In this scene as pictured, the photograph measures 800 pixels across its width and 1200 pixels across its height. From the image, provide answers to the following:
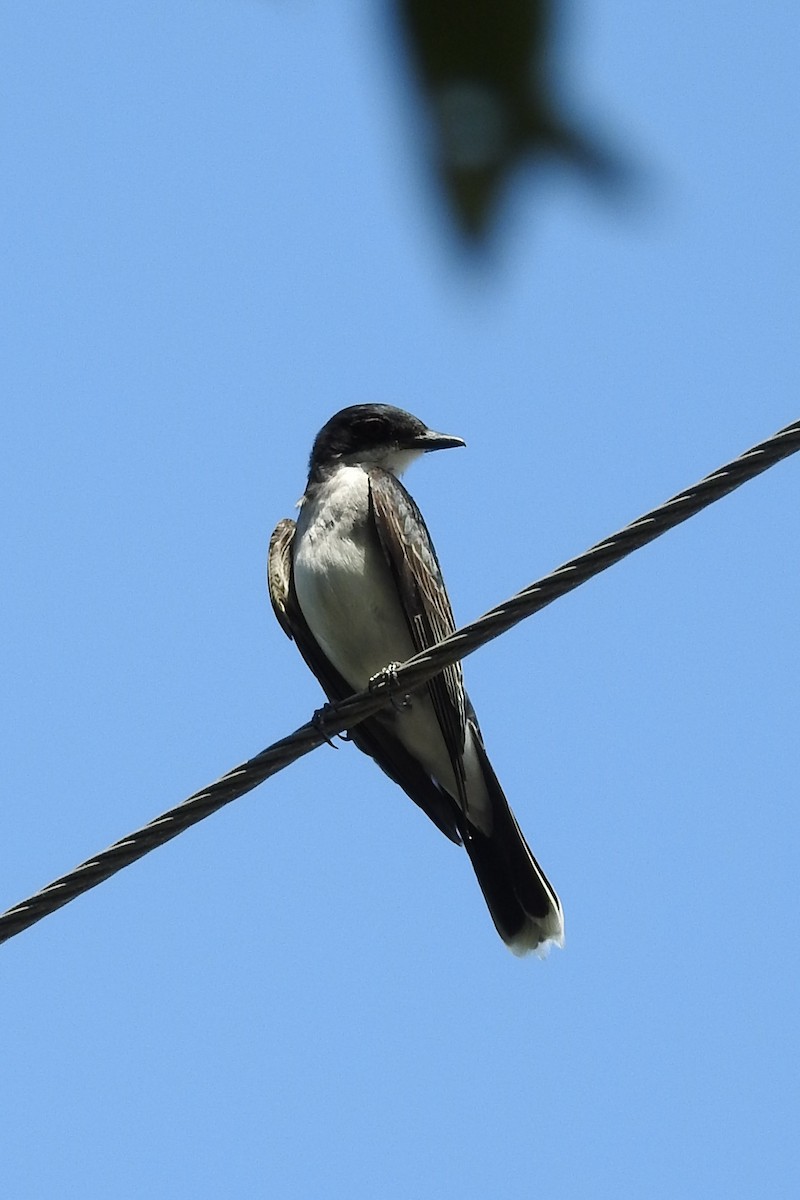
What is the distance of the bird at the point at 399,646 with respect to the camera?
671 centimetres

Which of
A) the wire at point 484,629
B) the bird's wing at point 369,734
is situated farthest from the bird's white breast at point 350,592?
the wire at point 484,629

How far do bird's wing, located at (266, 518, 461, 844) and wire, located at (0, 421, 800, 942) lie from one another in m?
2.36

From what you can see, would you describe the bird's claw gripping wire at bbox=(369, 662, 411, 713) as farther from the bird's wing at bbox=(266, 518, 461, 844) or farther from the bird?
the bird's wing at bbox=(266, 518, 461, 844)

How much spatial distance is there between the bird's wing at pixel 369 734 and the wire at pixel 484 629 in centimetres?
236

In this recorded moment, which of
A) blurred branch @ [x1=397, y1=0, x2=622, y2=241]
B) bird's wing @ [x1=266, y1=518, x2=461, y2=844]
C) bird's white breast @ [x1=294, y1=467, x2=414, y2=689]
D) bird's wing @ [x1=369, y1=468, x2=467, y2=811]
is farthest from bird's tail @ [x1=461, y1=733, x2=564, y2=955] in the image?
blurred branch @ [x1=397, y1=0, x2=622, y2=241]

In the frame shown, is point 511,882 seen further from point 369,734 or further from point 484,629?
point 484,629

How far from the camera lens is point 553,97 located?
2.12ft

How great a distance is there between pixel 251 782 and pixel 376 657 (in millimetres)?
2408

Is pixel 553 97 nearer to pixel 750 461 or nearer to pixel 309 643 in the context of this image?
pixel 750 461

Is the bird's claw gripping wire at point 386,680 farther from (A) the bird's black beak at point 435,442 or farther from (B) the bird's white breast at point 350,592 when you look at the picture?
(A) the bird's black beak at point 435,442

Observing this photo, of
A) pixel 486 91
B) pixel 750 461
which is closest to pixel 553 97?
pixel 486 91

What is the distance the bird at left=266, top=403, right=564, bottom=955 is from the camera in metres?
6.71

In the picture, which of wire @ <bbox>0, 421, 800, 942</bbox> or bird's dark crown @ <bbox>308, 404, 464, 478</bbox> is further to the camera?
bird's dark crown @ <bbox>308, 404, 464, 478</bbox>

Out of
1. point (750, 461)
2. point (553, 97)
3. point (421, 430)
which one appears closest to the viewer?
point (553, 97)
